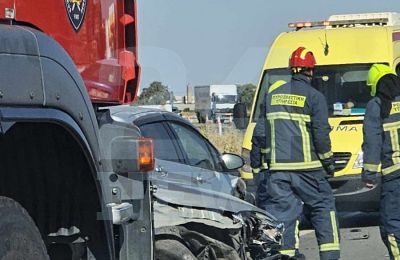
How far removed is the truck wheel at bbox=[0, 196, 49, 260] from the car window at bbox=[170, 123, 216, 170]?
13.0 feet

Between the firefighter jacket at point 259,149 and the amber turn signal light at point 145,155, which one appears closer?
the amber turn signal light at point 145,155

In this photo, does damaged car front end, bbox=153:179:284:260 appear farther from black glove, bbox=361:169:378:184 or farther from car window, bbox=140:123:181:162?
black glove, bbox=361:169:378:184

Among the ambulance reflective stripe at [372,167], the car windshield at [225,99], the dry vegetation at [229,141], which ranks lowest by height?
the car windshield at [225,99]

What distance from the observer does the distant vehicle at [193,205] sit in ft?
15.7

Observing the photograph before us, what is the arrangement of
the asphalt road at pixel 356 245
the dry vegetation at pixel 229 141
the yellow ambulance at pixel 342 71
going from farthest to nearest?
the dry vegetation at pixel 229 141 < the yellow ambulance at pixel 342 71 < the asphalt road at pixel 356 245

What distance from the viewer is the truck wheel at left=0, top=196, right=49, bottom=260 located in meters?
2.68

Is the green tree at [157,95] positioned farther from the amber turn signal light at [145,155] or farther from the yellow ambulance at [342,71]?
the yellow ambulance at [342,71]

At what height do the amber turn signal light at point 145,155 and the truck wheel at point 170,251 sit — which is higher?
the amber turn signal light at point 145,155

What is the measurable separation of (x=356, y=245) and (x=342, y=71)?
2625mm

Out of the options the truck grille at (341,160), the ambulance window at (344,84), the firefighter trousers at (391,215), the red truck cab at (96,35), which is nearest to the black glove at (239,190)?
the firefighter trousers at (391,215)

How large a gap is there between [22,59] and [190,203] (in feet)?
7.74

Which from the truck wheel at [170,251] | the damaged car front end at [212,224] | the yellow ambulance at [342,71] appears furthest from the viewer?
the yellow ambulance at [342,71]

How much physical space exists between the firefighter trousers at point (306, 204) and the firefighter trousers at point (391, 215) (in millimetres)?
542

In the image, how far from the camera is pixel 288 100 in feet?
23.3
